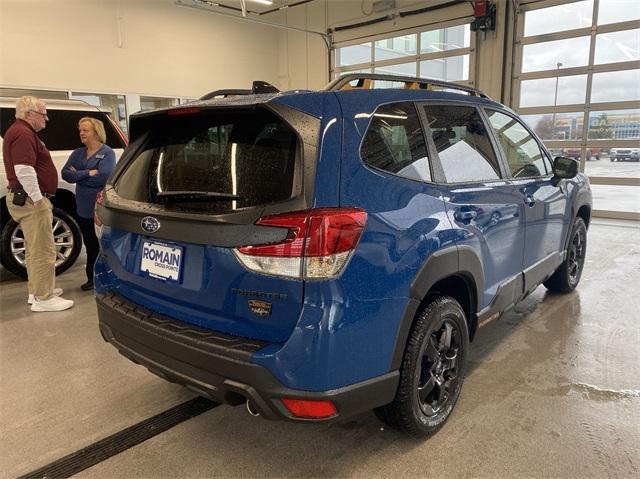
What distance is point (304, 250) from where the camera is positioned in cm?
154

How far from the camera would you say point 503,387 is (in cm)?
263

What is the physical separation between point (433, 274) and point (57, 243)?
14.7ft

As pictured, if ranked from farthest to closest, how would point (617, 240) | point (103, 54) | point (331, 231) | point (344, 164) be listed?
point (103, 54) → point (617, 240) → point (344, 164) → point (331, 231)

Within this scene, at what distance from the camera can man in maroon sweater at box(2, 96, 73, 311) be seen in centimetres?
360

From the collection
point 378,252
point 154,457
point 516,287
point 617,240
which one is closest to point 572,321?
point 516,287

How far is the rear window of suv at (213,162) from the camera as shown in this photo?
170cm

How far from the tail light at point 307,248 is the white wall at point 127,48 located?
960 centimetres

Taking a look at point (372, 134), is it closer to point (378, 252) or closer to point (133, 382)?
point (378, 252)

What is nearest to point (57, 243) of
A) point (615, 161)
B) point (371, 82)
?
point (371, 82)

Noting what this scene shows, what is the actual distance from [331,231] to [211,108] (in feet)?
2.43

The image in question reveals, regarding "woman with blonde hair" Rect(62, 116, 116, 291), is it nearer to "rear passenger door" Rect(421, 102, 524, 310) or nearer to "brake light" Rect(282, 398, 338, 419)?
"rear passenger door" Rect(421, 102, 524, 310)

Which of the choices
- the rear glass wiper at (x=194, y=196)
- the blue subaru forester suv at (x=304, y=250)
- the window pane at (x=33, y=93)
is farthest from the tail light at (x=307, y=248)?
the window pane at (x=33, y=93)

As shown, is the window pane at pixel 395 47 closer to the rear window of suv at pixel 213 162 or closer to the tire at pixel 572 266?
the tire at pixel 572 266

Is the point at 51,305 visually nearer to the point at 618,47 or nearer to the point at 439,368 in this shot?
the point at 439,368
